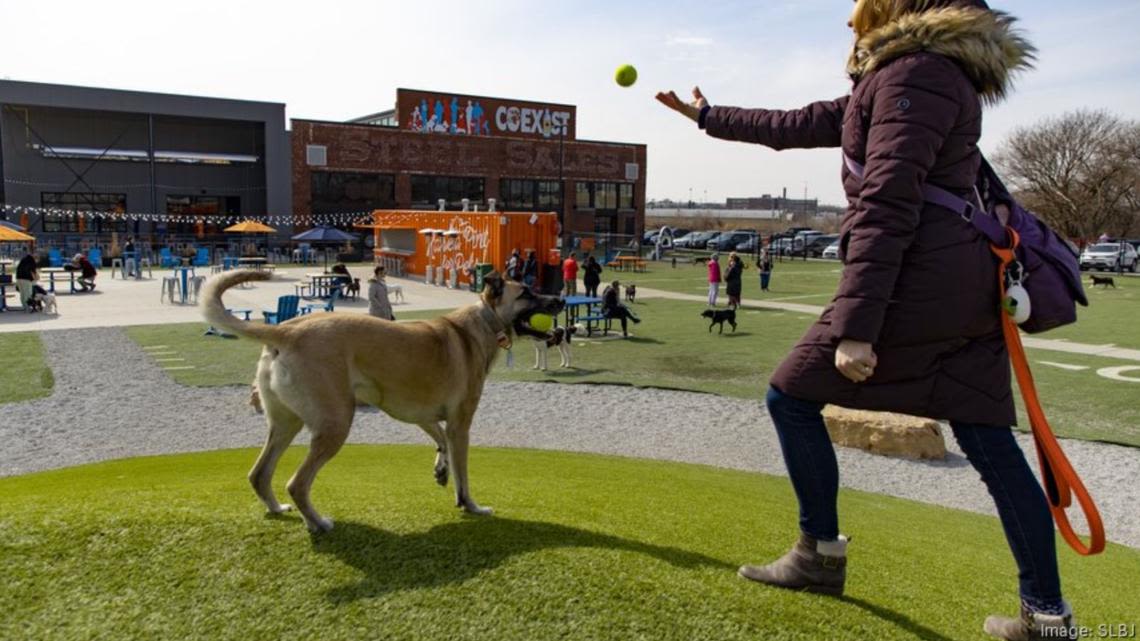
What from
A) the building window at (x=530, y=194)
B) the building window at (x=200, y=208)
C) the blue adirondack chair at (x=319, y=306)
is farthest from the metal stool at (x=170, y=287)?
the building window at (x=530, y=194)

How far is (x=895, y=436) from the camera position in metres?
9.43

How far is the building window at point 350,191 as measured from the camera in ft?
173

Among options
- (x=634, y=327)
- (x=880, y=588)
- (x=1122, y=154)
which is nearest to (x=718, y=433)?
(x=880, y=588)

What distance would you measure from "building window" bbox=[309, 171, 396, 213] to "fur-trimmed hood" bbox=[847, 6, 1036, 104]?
53105mm

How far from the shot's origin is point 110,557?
334cm

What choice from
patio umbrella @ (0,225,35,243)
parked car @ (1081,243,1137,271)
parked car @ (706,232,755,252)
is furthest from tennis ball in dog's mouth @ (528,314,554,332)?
parked car @ (706,232,755,252)

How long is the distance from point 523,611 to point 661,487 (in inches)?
137

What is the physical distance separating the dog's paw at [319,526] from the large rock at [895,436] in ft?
22.8

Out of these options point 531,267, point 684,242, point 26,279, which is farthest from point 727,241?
point 26,279

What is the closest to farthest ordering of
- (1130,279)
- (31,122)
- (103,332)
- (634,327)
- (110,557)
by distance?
(110,557) < (103,332) < (634,327) < (1130,279) < (31,122)

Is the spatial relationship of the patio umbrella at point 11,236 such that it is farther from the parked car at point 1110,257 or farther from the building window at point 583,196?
the parked car at point 1110,257

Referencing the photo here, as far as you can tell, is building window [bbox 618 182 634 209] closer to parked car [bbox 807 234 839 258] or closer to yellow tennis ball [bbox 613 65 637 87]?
parked car [bbox 807 234 839 258]

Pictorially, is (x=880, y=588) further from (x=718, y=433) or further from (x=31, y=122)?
(x=31, y=122)

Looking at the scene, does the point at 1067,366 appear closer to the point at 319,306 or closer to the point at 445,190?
the point at 319,306
